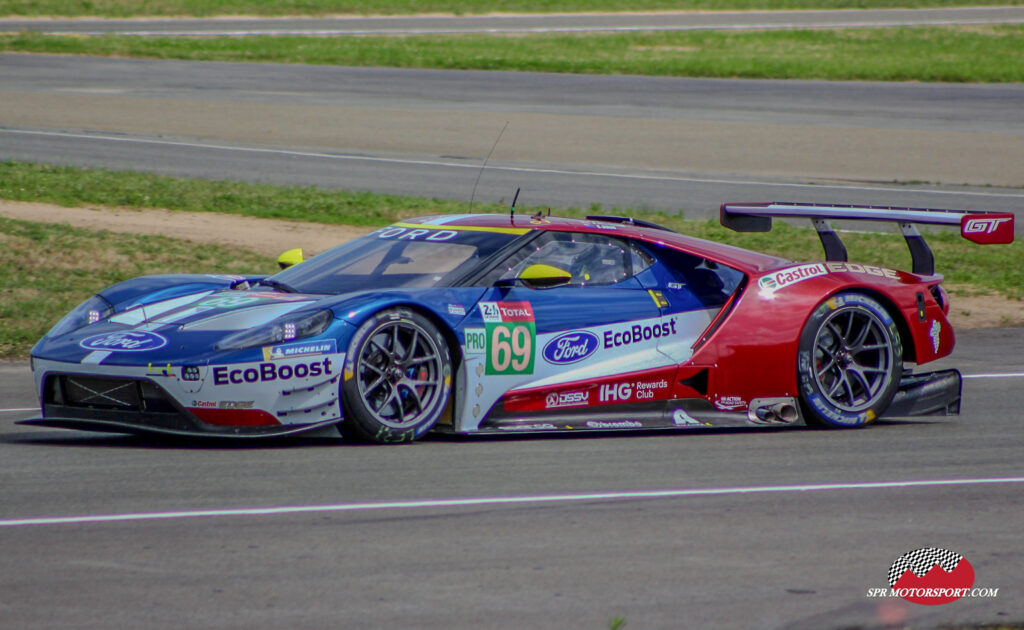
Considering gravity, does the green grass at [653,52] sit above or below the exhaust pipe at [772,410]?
above

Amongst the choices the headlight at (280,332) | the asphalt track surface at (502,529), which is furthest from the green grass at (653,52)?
the headlight at (280,332)

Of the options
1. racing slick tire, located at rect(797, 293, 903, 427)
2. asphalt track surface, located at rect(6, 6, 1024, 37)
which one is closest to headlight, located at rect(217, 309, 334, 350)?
racing slick tire, located at rect(797, 293, 903, 427)

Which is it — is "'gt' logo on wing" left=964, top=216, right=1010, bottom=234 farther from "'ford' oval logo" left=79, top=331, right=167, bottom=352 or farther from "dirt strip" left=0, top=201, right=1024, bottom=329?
"dirt strip" left=0, top=201, right=1024, bottom=329

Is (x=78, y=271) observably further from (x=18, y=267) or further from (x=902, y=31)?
(x=902, y=31)

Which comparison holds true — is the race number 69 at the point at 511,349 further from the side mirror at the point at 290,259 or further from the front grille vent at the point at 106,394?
the side mirror at the point at 290,259

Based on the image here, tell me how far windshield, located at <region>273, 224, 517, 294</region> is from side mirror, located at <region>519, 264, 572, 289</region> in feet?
0.96

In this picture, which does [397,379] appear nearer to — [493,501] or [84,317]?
[493,501]

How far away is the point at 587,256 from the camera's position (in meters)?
8.33

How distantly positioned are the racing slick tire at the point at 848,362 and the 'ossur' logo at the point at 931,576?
108 inches

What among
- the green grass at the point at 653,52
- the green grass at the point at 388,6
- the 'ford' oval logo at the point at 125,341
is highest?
the green grass at the point at 388,6

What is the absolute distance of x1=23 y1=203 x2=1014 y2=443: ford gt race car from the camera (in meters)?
7.19

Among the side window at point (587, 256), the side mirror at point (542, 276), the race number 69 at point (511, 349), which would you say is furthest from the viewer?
the side window at point (587, 256)

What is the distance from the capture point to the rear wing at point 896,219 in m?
8.68

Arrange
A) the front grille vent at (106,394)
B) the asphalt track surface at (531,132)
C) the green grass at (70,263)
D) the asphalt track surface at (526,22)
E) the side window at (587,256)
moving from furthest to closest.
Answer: the asphalt track surface at (526,22)
the asphalt track surface at (531,132)
the green grass at (70,263)
the side window at (587,256)
the front grille vent at (106,394)
